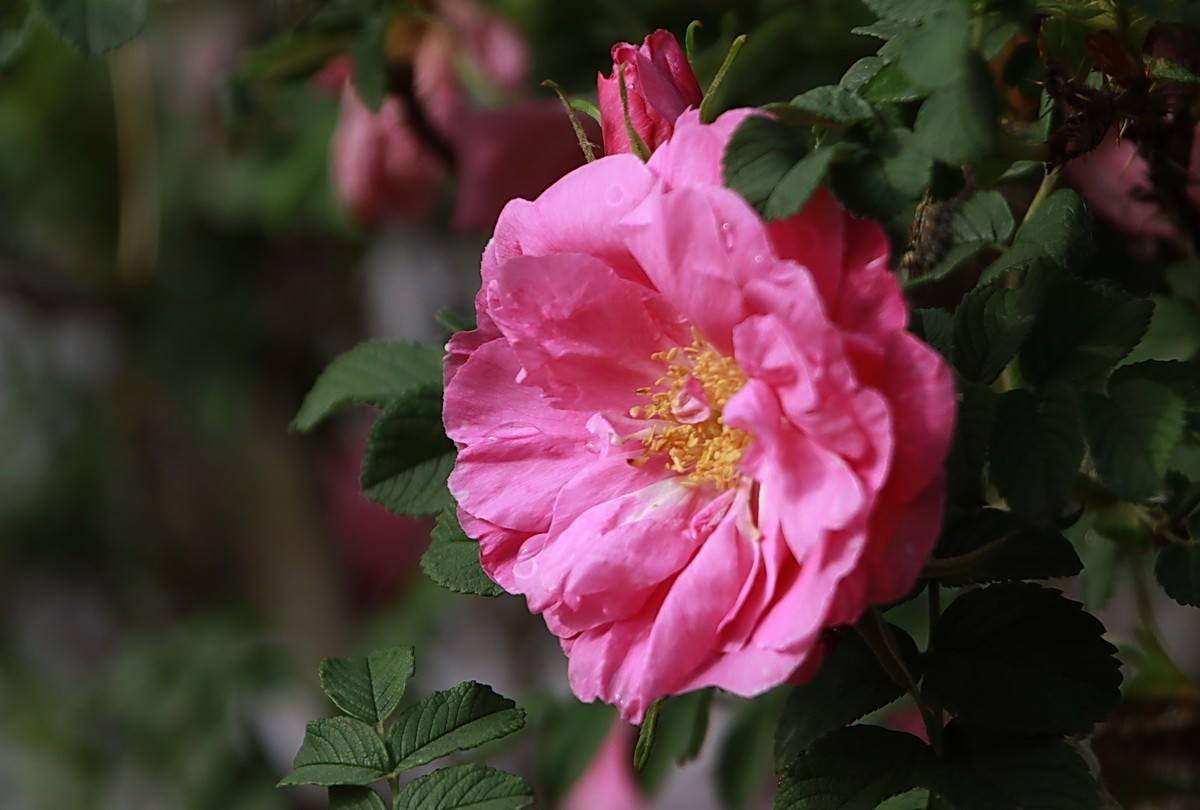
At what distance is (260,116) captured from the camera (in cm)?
73

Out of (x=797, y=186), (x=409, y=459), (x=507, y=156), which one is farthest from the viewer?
(x=507, y=156)

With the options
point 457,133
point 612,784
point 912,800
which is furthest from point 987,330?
point 612,784

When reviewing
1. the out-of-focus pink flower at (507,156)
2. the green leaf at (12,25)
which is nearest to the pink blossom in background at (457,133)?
the out-of-focus pink flower at (507,156)

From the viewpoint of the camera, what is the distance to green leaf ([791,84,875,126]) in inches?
9.7

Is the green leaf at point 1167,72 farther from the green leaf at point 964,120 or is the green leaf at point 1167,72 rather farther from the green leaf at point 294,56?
the green leaf at point 294,56

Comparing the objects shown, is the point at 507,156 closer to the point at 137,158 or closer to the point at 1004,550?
the point at 1004,550

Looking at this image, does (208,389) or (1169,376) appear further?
(208,389)

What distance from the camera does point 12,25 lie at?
0.38m

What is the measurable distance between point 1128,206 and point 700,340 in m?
0.22

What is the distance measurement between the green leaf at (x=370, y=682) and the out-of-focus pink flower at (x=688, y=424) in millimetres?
55

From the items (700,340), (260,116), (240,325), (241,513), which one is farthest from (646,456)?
(241,513)

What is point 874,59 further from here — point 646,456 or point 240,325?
point 240,325

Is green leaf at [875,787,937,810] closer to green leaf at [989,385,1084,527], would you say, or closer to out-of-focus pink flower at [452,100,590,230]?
green leaf at [989,385,1084,527]

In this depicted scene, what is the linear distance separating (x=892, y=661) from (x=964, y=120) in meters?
0.12
